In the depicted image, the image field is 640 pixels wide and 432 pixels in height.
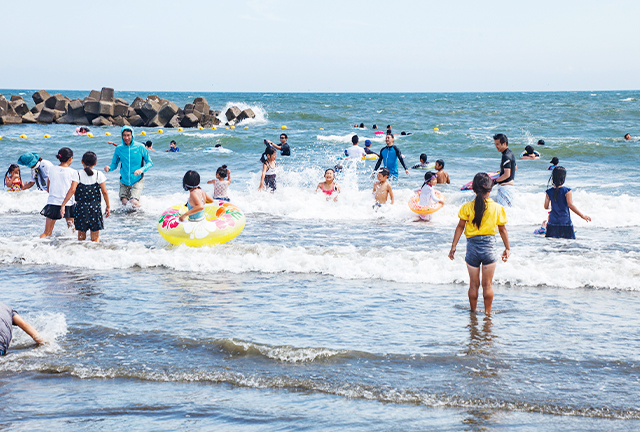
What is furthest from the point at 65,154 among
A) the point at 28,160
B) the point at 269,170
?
the point at 269,170

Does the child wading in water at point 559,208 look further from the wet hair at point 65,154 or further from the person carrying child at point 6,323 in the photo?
the person carrying child at point 6,323

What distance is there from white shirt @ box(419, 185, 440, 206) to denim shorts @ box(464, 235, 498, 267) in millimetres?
5814

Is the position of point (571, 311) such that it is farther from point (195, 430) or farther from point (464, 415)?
point (195, 430)

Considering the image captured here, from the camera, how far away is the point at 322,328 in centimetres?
562

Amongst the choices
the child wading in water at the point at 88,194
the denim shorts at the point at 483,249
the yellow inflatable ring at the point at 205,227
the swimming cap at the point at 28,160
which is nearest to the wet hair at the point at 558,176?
the denim shorts at the point at 483,249

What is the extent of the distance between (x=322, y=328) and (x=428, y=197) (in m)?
6.53

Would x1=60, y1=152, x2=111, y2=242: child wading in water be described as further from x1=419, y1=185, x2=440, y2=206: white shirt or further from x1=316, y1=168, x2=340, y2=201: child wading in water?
x1=419, y1=185, x2=440, y2=206: white shirt

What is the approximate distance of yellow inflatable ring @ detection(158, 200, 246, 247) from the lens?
8.73 meters

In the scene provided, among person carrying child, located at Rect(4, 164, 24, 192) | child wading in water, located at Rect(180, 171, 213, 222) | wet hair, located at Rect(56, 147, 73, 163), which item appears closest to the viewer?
wet hair, located at Rect(56, 147, 73, 163)

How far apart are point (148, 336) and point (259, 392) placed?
5.26ft

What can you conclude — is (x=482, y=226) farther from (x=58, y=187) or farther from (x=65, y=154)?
(x=58, y=187)

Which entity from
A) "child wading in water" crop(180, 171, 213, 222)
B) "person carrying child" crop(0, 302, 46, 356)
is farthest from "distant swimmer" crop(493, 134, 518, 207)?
"person carrying child" crop(0, 302, 46, 356)

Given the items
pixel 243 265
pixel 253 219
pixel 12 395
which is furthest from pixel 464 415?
pixel 253 219

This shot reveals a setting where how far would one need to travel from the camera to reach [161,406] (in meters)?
4.08
